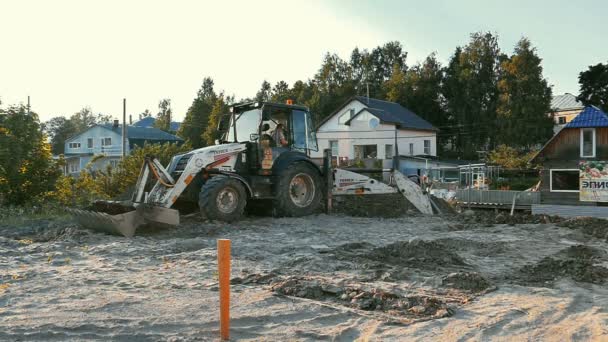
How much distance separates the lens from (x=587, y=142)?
3055 centimetres

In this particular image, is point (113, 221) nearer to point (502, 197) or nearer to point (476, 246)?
point (476, 246)

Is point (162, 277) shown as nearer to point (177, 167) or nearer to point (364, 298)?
point (364, 298)

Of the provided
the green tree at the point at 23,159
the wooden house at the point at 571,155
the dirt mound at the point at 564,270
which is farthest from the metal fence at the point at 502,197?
the dirt mound at the point at 564,270

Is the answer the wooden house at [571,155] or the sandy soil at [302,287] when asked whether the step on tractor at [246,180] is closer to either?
the sandy soil at [302,287]

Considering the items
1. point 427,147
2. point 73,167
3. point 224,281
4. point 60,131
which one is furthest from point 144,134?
point 224,281

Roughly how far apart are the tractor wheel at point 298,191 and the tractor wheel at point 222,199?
100 centimetres

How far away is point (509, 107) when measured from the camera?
159ft

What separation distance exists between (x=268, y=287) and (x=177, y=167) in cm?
617

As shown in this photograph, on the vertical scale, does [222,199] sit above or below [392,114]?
below

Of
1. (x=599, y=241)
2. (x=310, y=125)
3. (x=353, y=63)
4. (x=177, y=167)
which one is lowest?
(x=599, y=241)

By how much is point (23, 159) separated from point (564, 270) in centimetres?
1305

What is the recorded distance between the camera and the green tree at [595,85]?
45938 mm

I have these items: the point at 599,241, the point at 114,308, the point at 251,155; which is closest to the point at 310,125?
the point at 251,155

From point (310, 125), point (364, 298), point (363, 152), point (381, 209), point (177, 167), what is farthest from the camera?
point (363, 152)
